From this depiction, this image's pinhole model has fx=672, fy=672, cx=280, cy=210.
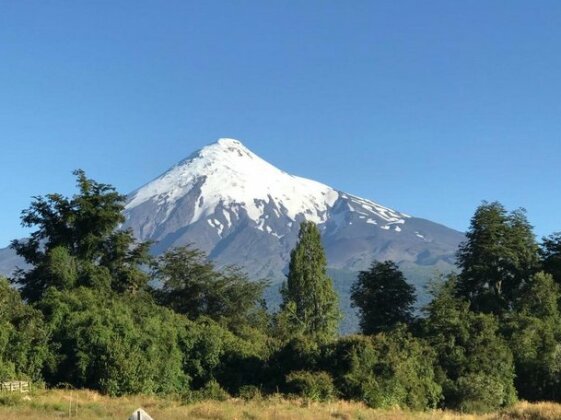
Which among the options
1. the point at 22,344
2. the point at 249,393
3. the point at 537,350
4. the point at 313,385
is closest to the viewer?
the point at 313,385

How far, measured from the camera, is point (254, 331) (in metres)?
59.6

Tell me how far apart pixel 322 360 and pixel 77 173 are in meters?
32.4

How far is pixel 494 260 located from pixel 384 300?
11.4 meters

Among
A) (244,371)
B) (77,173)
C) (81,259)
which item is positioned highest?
(77,173)

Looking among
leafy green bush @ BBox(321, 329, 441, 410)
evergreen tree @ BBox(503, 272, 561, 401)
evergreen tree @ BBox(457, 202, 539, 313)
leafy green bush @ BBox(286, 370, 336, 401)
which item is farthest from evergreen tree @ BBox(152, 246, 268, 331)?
leafy green bush @ BBox(286, 370, 336, 401)

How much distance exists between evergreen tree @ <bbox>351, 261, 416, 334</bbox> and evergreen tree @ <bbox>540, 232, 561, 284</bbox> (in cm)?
1318

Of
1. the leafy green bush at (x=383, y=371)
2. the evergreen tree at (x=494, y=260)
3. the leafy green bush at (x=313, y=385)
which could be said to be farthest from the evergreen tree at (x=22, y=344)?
the evergreen tree at (x=494, y=260)

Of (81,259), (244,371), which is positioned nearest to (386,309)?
(244,371)

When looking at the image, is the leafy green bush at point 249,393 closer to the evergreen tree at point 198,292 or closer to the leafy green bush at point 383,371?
the leafy green bush at point 383,371

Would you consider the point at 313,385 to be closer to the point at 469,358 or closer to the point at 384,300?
the point at 469,358

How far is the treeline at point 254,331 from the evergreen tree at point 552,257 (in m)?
0.16

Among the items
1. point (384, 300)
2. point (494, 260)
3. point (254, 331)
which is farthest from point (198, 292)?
point (494, 260)

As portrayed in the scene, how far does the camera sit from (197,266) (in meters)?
69.9

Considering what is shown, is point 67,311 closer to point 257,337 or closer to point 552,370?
point 257,337
